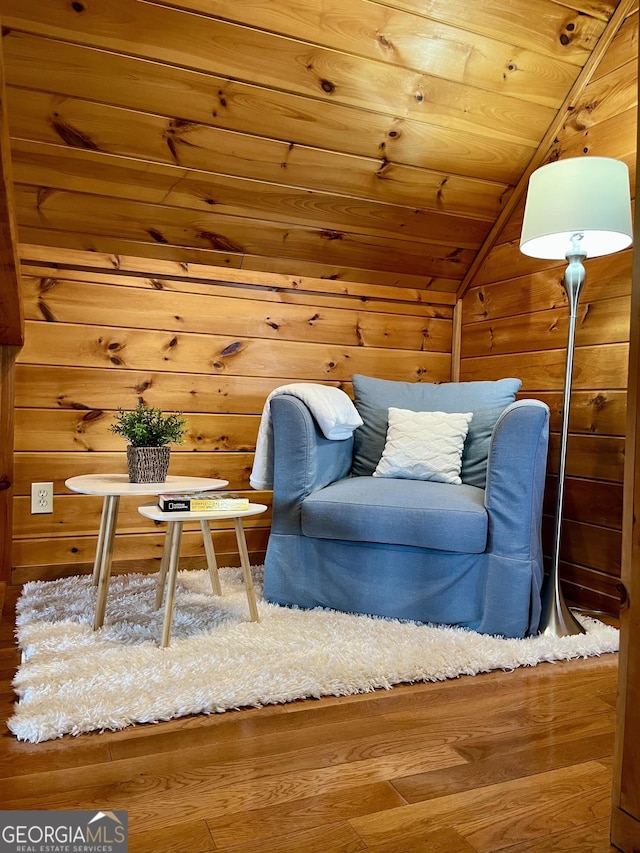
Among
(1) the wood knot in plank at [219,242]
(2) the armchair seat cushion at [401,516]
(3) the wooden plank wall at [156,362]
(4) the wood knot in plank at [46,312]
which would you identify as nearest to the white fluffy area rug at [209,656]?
(2) the armchair seat cushion at [401,516]

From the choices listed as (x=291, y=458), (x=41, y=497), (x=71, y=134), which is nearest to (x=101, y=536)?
(x=41, y=497)

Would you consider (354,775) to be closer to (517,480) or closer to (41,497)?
(517,480)

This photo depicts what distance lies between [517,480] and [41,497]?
1794mm

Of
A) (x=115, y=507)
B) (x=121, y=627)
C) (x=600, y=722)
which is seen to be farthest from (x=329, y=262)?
(x=600, y=722)

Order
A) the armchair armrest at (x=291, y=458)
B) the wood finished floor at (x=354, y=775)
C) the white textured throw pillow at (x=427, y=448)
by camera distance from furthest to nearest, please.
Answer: the white textured throw pillow at (x=427, y=448) → the armchair armrest at (x=291, y=458) → the wood finished floor at (x=354, y=775)

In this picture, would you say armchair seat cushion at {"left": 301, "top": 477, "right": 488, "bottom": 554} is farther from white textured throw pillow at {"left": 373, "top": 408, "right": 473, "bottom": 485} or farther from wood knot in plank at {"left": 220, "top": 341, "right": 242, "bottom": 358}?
wood knot in plank at {"left": 220, "top": 341, "right": 242, "bottom": 358}

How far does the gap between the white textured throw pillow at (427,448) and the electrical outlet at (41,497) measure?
130cm

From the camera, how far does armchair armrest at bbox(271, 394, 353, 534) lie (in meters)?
2.24

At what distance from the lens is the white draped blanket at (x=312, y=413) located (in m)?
2.28

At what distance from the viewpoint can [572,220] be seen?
201 centimetres

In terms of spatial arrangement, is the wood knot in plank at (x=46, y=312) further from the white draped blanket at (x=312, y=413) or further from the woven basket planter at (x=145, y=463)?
the white draped blanket at (x=312, y=413)

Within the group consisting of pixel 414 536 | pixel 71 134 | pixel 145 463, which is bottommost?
pixel 414 536

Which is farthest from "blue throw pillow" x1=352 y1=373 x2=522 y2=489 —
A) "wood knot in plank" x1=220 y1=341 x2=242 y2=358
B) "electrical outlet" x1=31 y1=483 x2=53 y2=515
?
"electrical outlet" x1=31 y1=483 x2=53 y2=515

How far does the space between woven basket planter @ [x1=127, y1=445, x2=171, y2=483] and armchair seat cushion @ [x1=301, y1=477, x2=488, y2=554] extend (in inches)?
20.3
